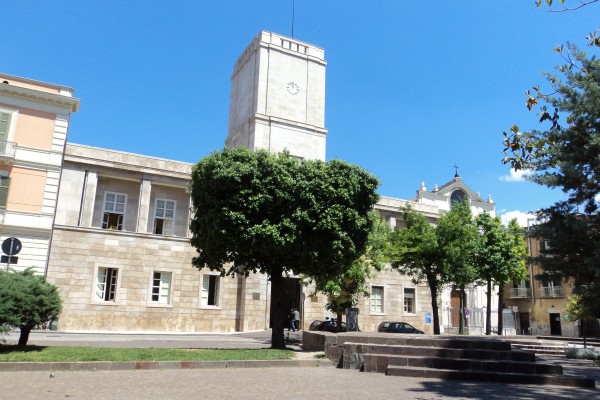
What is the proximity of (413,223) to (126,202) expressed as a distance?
61.4 feet

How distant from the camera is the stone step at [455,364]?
11.5m

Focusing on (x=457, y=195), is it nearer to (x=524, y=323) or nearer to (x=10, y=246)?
(x=524, y=323)

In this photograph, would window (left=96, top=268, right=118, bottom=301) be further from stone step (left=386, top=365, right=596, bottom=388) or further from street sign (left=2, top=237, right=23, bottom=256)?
stone step (left=386, top=365, right=596, bottom=388)

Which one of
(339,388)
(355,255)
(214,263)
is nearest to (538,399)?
(339,388)

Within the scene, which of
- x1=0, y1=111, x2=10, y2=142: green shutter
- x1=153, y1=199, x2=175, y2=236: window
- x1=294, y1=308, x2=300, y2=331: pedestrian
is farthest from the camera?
x1=153, y1=199, x2=175, y2=236: window

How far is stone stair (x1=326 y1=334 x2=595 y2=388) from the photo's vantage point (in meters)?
11.2

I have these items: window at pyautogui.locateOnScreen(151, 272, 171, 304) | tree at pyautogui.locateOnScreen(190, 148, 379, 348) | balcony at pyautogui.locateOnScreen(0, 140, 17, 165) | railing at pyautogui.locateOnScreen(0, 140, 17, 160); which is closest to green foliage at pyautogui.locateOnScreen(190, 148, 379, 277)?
tree at pyautogui.locateOnScreen(190, 148, 379, 348)

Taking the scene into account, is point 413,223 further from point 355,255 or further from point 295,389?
point 295,389

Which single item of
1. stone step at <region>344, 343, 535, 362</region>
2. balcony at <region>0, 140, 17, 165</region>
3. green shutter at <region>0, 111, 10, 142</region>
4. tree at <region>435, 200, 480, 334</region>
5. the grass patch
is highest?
green shutter at <region>0, 111, 10, 142</region>

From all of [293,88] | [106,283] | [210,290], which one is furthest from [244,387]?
[293,88]

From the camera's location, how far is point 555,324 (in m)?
47.0

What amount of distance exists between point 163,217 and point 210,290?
19.4ft

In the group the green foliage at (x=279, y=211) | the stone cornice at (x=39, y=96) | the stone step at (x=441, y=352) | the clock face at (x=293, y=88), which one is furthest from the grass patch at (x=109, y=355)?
the clock face at (x=293, y=88)

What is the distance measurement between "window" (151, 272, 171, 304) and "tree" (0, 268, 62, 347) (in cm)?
A: 1648
